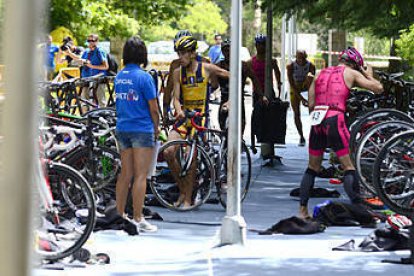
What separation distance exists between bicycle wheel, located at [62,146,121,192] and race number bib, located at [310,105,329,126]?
1.94 m

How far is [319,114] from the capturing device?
10555mm

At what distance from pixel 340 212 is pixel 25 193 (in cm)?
846

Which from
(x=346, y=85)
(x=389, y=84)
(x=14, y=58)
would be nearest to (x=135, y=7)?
(x=389, y=84)

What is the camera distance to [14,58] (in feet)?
6.78

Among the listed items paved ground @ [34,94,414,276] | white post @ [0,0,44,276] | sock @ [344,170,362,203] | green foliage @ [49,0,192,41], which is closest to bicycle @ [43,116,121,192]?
paved ground @ [34,94,414,276]

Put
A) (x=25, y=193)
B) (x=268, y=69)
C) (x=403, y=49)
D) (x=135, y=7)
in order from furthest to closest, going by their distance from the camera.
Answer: (x=135, y=7)
(x=403, y=49)
(x=268, y=69)
(x=25, y=193)

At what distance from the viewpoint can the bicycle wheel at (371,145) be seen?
35.8 feet

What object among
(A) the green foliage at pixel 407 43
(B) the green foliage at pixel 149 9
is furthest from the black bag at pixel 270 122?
(B) the green foliage at pixel 149 9

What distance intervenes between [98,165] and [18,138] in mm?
8762

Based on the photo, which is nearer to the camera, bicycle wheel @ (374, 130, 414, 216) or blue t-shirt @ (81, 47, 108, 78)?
bicycle wheel @ (374, 130, 414, 216)

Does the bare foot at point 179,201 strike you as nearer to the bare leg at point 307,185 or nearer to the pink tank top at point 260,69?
the bare leg at point 307,185

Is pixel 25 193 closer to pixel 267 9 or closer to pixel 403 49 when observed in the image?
pixel 267 9

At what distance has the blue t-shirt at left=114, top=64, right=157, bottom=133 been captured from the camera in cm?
980

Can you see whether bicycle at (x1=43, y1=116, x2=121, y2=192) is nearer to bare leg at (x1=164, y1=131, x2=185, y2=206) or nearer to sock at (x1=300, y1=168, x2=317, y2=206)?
bare leg at (x1=164, y1=131, x2=185, y2=206)
